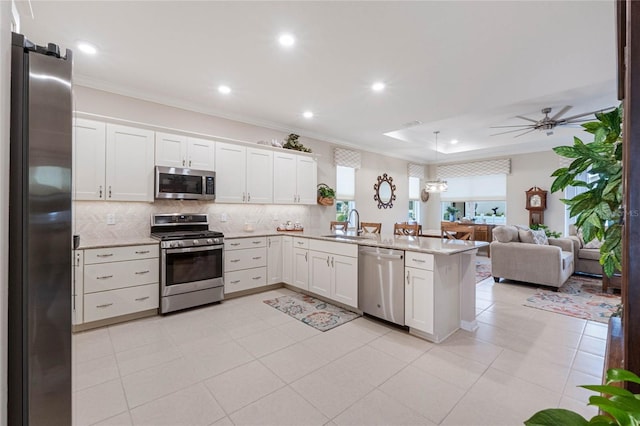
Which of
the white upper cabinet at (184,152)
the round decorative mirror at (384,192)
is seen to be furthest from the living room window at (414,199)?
the white upper cabinet at (184,152)

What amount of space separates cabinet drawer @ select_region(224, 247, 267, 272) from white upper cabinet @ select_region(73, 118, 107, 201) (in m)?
1.65

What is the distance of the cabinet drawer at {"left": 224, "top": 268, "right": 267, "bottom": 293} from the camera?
409 centimetres

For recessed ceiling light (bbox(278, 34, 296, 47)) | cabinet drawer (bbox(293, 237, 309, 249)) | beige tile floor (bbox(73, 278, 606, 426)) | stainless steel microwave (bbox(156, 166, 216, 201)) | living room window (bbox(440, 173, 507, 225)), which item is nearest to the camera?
beige tile floor (bbox(73, 278, 606, 426))

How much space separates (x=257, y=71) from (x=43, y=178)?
2826mm

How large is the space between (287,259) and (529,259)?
3866mm

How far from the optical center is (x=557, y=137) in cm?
620

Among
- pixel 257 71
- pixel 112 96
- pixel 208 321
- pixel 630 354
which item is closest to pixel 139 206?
pixel 112 96

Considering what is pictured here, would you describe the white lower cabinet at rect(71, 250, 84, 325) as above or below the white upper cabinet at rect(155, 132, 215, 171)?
below

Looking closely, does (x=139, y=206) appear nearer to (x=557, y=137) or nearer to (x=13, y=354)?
(x=13, y=354)

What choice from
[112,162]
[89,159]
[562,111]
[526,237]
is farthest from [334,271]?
[562,111]

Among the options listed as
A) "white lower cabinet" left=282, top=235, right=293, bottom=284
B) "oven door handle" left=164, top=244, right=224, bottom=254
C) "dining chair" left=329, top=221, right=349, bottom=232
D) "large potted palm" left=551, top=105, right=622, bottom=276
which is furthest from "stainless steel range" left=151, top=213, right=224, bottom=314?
"large potted palm" left=551, top=105, right=622, bottom=276

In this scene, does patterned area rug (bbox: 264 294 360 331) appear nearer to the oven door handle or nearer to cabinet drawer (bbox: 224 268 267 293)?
cabinet drawer (bbox: 224 268 267 293)

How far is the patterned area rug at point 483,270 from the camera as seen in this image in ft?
17.7

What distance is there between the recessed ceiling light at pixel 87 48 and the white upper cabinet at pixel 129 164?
0.80 meters
